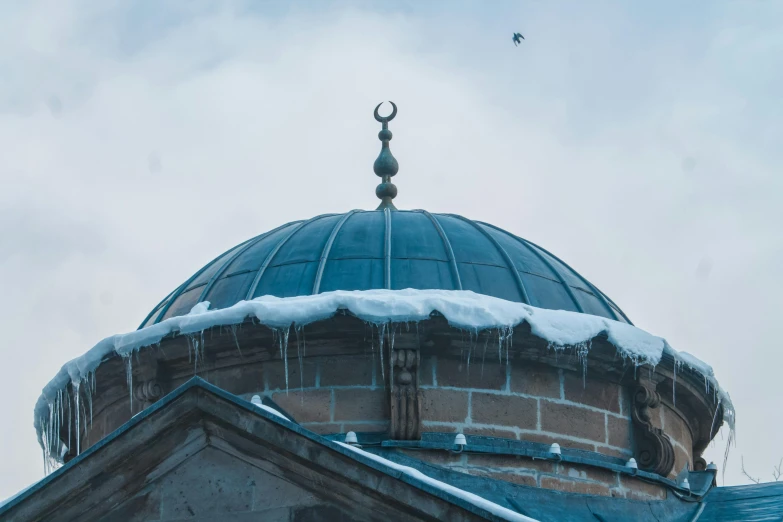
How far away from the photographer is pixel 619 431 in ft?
46.1

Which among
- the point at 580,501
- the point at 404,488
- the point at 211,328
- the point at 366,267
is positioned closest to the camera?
the point at 404,488

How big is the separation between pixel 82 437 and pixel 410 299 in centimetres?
494

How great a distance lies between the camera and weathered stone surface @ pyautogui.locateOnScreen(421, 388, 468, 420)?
1321 centimetres

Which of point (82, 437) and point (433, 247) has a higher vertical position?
point (433, 247)

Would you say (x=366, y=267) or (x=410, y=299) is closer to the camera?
(x=410, y=299)

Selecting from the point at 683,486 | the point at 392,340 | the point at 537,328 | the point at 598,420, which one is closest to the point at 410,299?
the point at 392,340

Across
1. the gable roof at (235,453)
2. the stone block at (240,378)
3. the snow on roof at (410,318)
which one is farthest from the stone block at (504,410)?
the gable roof at (235,453)

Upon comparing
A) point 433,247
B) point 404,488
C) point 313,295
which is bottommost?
point 404,488

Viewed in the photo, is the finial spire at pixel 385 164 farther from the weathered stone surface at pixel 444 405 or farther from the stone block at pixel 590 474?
the stone block at pixel 590 474

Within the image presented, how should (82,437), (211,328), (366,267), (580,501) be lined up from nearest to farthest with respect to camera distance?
(580,501)
(211,328)
(366,267)
(82,437)

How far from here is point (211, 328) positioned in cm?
1346

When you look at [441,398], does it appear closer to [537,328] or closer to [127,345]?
[537,328]

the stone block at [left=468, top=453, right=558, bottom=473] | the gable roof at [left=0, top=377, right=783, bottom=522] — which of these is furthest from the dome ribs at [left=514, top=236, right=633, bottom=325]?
the gable roof at [left=0, top=377, right=783, bottom=522]

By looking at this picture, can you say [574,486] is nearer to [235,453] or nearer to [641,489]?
[641,489]
